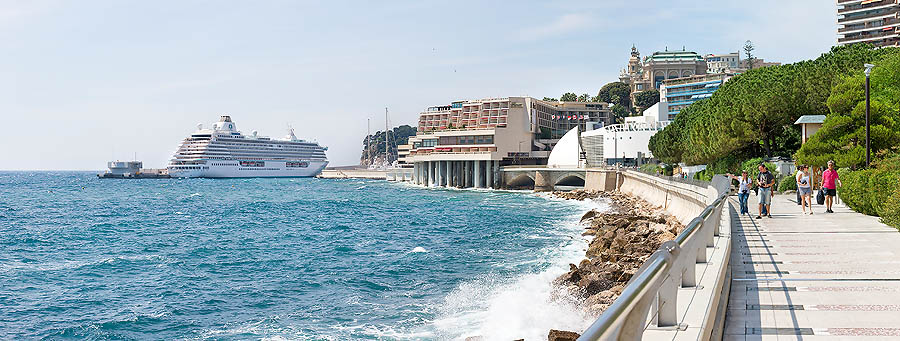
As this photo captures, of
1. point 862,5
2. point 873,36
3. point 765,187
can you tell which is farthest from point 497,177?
point 765,187

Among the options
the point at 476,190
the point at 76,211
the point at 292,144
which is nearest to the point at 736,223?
the point at 76,211

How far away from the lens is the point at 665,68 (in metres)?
146

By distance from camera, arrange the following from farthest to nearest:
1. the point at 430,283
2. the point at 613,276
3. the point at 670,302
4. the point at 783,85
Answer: the point at 783,85 < the point at 430,283 < the point at 613,276 < the point at 670,302

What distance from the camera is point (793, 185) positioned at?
31375 millimetres

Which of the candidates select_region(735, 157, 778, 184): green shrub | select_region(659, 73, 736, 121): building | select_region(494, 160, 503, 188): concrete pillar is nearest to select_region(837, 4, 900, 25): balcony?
select_region(659, 73, 736, 121): building

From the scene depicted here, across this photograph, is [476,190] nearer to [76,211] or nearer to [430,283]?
[76,211]

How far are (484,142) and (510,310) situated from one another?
80.0 meters

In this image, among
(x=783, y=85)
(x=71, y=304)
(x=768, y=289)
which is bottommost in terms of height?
(x=71, y=304)

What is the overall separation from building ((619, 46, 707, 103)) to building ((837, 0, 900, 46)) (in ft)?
140

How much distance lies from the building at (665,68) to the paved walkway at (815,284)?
441ft

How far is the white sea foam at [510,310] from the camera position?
1465 cm

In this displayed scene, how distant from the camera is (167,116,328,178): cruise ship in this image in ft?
456

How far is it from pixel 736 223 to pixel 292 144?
458 feet

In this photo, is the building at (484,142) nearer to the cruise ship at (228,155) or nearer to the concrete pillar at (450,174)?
the concrete pillar at (450,174)
